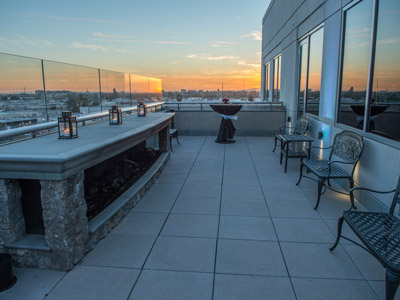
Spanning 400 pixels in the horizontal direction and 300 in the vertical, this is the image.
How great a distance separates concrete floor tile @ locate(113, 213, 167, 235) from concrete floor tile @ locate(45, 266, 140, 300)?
72 cm

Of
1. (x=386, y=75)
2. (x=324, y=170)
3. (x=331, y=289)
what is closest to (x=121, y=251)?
(x=331, y=289)

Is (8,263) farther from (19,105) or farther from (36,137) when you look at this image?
(19,105)

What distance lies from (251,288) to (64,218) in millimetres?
1552

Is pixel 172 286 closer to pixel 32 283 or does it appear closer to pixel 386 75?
pixel 32 283

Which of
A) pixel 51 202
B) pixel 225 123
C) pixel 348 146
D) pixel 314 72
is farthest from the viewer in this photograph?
pixel 225 123

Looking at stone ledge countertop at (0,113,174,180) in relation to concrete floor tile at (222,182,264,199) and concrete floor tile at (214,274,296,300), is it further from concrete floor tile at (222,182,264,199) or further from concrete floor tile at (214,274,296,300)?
concrete floor tile at (222,182,264,199)

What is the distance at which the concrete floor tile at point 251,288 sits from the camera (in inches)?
87.0

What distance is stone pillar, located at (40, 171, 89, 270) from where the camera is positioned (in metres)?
2.39

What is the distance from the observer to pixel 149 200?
13.8 feet

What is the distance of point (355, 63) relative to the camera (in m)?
4.67

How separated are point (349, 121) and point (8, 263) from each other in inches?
186

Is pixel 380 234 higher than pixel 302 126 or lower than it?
lower

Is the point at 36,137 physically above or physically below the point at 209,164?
above

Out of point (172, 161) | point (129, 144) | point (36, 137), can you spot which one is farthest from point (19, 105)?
point (172, 161)
